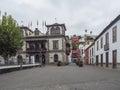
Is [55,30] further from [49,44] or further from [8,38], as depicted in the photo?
[8,38]

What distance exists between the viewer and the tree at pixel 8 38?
41.8 m

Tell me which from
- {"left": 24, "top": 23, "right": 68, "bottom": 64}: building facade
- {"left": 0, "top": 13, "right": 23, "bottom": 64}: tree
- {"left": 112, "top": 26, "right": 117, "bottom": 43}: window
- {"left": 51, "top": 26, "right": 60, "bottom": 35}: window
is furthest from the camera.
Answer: {"left": 51, "top": 26, "right": 60, "bottom": 35}: window

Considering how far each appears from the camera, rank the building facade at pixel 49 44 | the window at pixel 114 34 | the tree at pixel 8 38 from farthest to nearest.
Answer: the building facade at pixel 49 44
the tree at pixel 8 38
the window at pixel 114 34

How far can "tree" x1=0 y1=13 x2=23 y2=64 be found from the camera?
41.8m

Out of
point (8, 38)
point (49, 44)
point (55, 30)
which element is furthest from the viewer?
point (49, 44)

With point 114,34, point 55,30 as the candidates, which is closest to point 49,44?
point 55,30

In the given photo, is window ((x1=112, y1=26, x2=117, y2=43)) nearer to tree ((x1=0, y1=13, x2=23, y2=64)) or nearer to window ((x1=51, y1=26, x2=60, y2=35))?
tree ((x1=0, y1=13, x2=23, y2=64))

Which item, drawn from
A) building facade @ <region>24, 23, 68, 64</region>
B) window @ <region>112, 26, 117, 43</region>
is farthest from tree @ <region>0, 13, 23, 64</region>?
building facade @ <region>24, 23, 68, 64</region>

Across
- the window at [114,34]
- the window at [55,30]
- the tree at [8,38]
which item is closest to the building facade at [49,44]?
the window at [55,30]

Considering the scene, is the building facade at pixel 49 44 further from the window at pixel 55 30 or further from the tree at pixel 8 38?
the tree at pixel 8 38

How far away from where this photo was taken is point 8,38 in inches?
1654

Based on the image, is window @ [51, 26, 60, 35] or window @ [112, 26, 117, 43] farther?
window @ [51, 26, 60, 35]

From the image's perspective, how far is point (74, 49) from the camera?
121750mm

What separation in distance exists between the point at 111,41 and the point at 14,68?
46.3 feet
